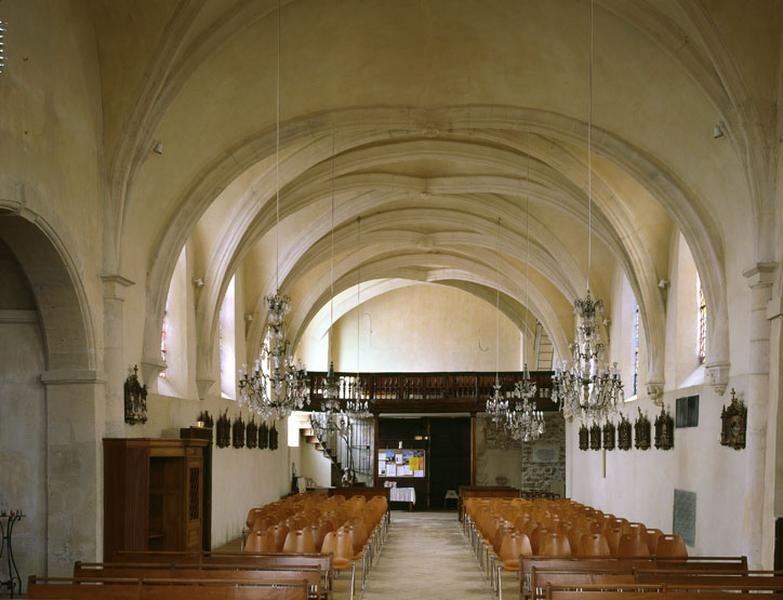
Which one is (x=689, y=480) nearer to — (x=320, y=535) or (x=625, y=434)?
(x=625, y=434)

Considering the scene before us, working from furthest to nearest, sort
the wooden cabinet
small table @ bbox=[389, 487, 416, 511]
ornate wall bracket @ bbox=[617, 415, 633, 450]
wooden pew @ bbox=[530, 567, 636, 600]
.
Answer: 1. small table @ bbox=[389, 487, 416, 511]
2. ornate wall bracket @ bbox=[617, 415, 633, 450]
3. the wooden cabinet
4. wooden pew @ bbox=[530, 567, 636, 600]

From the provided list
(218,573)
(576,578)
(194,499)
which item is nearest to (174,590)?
(218,573)

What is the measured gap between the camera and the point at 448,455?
38188 millimetres

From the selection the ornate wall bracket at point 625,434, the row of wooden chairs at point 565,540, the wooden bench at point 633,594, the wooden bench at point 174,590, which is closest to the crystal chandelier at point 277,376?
the row of wooden chairs at point 565,540

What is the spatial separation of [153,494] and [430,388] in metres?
19.1

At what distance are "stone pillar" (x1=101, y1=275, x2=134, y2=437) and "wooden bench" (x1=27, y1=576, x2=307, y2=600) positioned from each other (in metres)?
4.79

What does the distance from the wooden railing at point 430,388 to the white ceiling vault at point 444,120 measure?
454 inches

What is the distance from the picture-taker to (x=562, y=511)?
20188 mm

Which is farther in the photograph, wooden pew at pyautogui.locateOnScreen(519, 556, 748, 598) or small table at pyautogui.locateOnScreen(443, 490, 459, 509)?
small table at pyautogui.locateOnScreen(443, 490, 459, 509)

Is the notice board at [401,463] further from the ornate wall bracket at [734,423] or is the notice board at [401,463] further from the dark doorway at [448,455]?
the ornate wall bracket at [734,423]

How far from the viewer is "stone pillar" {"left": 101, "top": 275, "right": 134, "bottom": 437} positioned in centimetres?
1377

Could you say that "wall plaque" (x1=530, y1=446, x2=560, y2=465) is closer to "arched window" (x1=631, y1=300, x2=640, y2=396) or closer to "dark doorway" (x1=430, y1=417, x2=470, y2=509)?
"dark doorway" (x1=430, y1=417, x2=470, y2=509)

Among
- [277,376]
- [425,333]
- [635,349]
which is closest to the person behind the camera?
[277,376]

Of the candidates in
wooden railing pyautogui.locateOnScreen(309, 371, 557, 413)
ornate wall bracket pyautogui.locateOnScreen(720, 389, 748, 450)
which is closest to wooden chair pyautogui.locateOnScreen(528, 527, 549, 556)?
ornate wall bracket pyautogui.locateOnScreen(720, 389, 748, 450)
